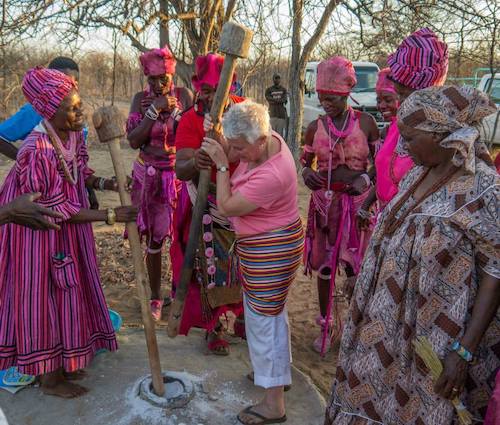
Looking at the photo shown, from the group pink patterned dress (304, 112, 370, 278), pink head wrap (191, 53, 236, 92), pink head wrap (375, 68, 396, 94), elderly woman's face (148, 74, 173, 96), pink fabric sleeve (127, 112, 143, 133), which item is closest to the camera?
pink head wrap (191, 53, 236, 92)

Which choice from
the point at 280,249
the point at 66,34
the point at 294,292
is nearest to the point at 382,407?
the point at 280,249

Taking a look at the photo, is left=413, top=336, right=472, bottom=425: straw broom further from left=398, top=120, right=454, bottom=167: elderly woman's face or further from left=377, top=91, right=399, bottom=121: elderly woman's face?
left=377, top=91, right=399, bottom=121: elderly woman's face

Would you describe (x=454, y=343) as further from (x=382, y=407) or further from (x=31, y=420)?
(x=31, y=420)

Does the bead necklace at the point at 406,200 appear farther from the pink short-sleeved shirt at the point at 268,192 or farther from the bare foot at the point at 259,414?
the bare foot at the point at 259,414

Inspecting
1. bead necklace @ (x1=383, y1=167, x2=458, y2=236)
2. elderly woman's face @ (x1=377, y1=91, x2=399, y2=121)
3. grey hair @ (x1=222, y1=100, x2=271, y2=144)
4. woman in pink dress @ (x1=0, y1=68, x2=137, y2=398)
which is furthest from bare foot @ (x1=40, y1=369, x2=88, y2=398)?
elderly woman's face @ (x1=377, y1=91, x2=399, y2=121)

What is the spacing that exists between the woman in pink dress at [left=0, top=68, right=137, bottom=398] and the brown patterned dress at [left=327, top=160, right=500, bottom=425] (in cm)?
127

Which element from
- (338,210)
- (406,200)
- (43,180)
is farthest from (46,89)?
(338,210)

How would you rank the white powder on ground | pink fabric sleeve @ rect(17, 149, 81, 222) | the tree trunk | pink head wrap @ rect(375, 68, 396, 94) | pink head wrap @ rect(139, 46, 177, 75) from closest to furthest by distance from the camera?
pink fabric sleeve @ rect(17, 149, 81, 222)
the white powder on ground
pink head wrap @ rect(375, 68, 396, 94)
pink head wrap @ rect(139, 46, 177, 75)
the tree trunk

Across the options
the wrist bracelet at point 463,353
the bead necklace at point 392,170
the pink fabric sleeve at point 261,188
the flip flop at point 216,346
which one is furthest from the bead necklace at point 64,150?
the wrist bracelet at point 463,353

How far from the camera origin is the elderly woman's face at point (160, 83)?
3.92 meters

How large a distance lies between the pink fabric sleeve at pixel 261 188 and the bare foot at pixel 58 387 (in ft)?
4.85

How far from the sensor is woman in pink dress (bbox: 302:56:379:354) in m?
3.48

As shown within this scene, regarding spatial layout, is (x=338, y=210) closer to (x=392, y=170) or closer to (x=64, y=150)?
(x=392, y=170)

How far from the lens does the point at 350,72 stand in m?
3.43
